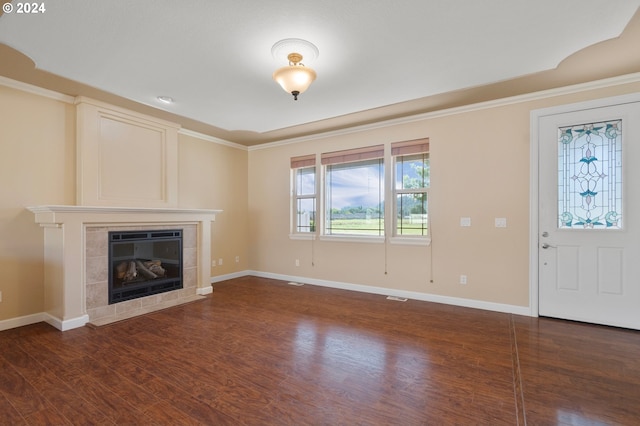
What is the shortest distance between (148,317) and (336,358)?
239 cm

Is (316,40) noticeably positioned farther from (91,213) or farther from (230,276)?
(230,276)

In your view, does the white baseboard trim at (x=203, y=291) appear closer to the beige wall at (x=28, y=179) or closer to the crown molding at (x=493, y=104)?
the beige wall at (x=28, y=179)

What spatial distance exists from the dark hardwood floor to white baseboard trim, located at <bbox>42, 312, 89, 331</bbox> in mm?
91

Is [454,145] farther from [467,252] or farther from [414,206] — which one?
[467,252]

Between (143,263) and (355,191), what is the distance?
3.27m

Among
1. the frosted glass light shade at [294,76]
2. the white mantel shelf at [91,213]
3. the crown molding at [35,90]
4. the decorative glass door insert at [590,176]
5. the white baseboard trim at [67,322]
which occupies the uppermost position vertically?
the crown molding at [35,90]

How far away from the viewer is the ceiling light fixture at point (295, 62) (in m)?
2.51

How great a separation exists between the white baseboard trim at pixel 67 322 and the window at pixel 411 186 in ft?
13.3

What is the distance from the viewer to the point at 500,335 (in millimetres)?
3006

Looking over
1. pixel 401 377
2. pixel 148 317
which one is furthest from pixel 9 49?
pixel 401 377

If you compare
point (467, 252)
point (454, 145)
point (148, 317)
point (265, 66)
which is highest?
point (265, 66)

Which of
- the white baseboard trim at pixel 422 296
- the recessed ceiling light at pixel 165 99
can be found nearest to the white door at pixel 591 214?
the white baseboard trim at pixel 422 296

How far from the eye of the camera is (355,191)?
502 cm

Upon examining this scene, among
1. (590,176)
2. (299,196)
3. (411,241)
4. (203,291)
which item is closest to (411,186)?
(411,241)
